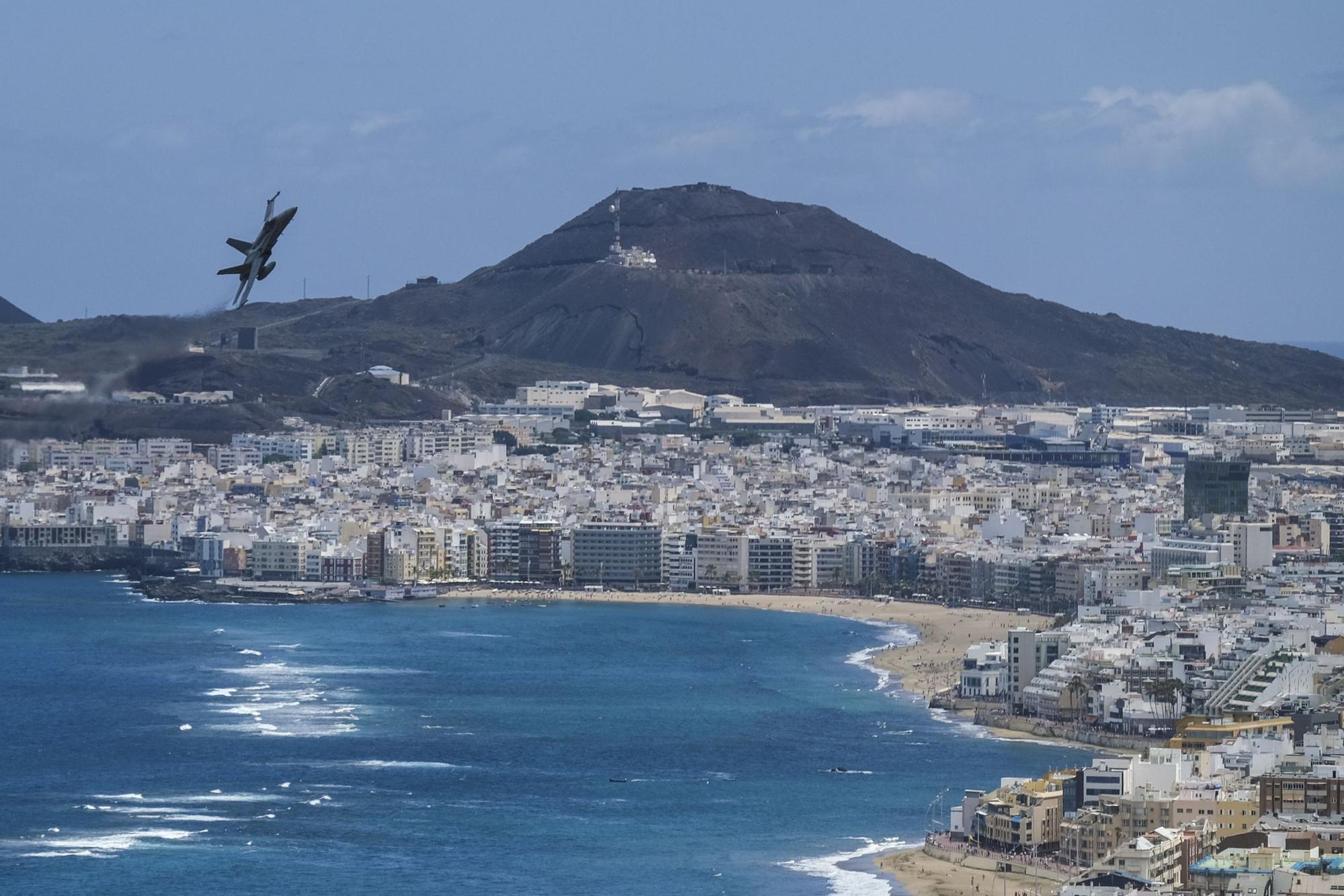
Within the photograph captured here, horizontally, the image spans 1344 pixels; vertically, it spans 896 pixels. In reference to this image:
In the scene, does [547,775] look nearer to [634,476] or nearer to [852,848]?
[852,848]

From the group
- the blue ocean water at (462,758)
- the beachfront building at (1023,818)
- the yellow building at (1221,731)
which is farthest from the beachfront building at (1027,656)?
the beachfront building at (1023,818)

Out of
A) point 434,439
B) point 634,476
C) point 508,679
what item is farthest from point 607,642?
point 434,439

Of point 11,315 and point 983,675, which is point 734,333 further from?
point 983,675

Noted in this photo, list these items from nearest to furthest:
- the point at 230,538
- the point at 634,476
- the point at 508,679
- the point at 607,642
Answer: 1. the point at 508,679
2. the point at 607,642
3. the point at 230,538
4. the point at 634,476

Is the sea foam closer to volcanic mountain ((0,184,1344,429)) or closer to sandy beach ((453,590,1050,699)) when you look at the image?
sandy beach ((453,590,1050,699))

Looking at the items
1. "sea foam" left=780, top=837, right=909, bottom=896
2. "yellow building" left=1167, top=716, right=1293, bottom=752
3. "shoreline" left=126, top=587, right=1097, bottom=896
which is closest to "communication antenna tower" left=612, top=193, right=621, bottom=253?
"shoreline" left=126, top=587, right=1097, bottom=896

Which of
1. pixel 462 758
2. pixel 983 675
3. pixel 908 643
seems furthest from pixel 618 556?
pixel 462 758
